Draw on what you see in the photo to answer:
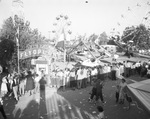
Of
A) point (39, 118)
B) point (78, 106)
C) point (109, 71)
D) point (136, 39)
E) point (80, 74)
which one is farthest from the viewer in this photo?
point (136, 39)

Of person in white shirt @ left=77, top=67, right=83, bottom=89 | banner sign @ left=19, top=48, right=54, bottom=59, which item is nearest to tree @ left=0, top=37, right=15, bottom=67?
banner sign @ left=19, top=48, right=54, bottom=59

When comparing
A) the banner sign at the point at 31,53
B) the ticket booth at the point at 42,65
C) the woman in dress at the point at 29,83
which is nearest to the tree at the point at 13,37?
the banner sign at the point at 31,53

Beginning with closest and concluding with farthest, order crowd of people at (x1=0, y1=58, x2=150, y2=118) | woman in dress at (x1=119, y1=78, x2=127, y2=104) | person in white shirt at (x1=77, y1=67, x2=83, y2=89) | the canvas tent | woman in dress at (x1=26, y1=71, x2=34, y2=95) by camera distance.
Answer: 1. the canvas tent
2. woman in dress at (x1=119, y1=78, x2=127, y2=104)
3. crowd of people at (x1=0, y1=58, x2=150, y2=118)
4. woman in dress at (x1=26, y1=71, x2=34, y2=95)
5. person in white shirt at (x1=77, y1=67, x2=83, y2=89)

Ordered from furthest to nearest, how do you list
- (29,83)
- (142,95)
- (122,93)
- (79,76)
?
(79,76)
(29,83)
(122,93)
(142,95)

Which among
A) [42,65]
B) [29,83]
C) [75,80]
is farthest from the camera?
[42,65]

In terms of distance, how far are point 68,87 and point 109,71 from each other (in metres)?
5.14

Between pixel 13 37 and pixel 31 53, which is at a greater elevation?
pixel 13 37

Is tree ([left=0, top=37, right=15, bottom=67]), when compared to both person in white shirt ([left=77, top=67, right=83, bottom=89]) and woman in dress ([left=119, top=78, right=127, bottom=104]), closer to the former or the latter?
person in white shirt ([left=77, top=67, right=83, bottom=89])

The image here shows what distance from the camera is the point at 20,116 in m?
7.50

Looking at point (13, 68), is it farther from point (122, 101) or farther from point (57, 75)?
point (122, 101)

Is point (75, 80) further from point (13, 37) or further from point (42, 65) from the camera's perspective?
point (13, 37)

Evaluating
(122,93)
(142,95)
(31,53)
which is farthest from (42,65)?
(142,95)

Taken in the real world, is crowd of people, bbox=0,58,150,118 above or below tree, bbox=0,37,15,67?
below

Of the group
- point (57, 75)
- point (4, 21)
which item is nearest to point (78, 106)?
point (57, 75)
